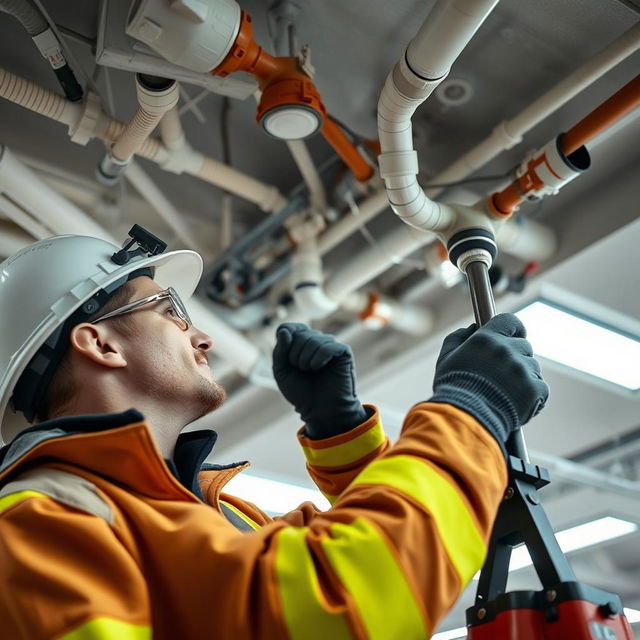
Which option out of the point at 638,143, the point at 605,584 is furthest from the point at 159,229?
the point at 605,584

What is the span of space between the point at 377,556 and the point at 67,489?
1.45 ft

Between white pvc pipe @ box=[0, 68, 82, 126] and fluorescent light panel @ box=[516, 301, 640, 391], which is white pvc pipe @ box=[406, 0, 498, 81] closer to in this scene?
white pvc pipe @ box=[0, 68, 82, 126]

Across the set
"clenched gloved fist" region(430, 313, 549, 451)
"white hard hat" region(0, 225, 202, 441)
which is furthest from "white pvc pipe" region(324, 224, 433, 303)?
"clenched gloved fist" region(430, 313, 549, 451)

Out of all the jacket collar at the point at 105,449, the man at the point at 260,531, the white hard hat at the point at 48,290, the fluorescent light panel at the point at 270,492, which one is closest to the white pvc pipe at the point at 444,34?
the man at the point at 260,531

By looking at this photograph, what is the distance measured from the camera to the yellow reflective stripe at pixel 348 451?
1458 mm

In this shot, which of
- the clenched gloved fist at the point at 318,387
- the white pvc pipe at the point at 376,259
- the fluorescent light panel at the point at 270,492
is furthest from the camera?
the fluorescent light panel at the point at 270,492

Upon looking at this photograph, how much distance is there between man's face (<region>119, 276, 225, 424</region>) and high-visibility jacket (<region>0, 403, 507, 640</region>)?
13.6 inches

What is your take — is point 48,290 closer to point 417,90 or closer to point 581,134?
point 417,90

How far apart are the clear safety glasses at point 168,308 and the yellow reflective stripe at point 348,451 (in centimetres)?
40

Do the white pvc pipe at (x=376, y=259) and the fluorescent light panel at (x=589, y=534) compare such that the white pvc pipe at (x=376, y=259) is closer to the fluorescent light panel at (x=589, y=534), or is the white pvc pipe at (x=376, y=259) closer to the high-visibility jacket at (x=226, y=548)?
the high-visibility jacket at (x=226, y=548)

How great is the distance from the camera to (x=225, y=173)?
240cm

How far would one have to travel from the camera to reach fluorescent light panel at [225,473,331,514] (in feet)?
13.2

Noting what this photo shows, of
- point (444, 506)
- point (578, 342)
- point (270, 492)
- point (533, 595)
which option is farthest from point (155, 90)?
point (270, 492)

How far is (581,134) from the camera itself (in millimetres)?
1707
